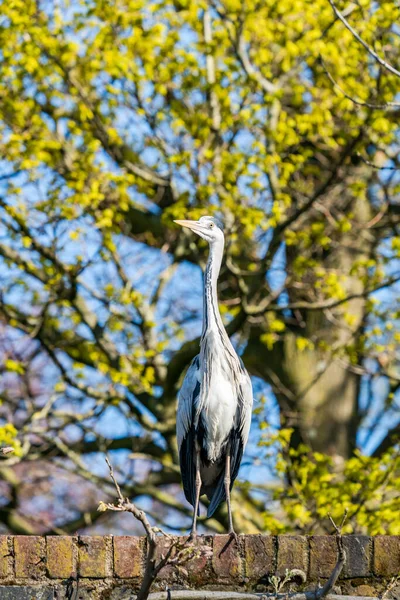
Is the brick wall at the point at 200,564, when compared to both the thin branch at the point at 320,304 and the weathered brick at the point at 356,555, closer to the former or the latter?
the weathered brick at the point at 356,555

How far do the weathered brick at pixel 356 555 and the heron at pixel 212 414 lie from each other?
1.28 meters

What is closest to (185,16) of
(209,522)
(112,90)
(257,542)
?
(112,90)

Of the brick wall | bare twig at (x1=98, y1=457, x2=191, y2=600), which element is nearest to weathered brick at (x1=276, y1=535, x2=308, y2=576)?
the brick wall

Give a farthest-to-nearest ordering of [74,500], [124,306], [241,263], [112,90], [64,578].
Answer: [74,500] → [241,263] → [124,306] → [112,90] → [64,578]

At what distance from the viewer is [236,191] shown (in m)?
9.48

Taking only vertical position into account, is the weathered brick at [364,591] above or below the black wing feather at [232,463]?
below

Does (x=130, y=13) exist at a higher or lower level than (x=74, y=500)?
higher

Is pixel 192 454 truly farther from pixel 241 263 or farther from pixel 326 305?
pixel 241 263

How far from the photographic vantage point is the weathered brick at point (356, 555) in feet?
13.1

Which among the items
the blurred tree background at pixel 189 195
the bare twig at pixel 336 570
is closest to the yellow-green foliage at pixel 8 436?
the blurred tree background at pixel 189 195

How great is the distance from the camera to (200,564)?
401cm

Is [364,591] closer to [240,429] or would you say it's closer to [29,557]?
[29,557]

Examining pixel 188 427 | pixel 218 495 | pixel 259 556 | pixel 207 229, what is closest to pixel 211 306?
pixel 207 229

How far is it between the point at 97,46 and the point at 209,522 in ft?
15.7
